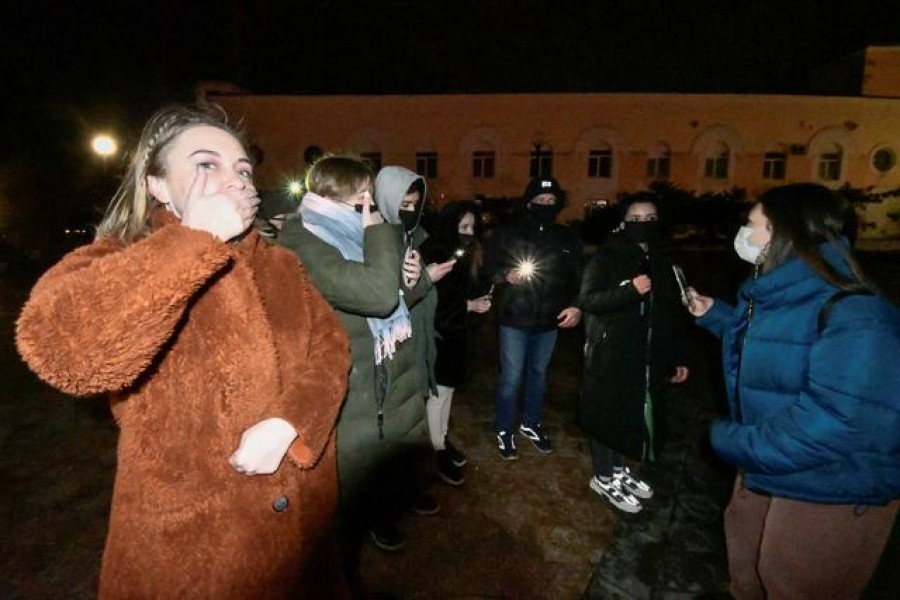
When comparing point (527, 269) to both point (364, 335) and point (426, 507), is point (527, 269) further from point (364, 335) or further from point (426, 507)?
point (364, 335)

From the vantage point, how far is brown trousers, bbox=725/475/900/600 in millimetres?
1991

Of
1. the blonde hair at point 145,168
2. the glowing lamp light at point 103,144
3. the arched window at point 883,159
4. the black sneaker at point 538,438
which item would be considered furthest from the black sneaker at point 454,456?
the arched window at point 883,159

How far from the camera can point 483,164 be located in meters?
26.1

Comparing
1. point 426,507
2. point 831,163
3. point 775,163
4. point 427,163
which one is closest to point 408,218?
point 426,507

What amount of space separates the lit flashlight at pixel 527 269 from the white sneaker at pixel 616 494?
1.58 m

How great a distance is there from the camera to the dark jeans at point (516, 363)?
4277 mm

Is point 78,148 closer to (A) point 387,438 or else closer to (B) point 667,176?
(A) point 387,438

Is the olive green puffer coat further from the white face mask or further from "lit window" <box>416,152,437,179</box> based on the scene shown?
"lit window" <box>416,152,437,179</box>

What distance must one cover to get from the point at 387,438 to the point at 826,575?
184 centimetres

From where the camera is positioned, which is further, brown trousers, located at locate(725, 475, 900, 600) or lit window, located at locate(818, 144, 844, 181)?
lit window, located at locate(818, 144, 844, 181)

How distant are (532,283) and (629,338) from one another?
3.04ft

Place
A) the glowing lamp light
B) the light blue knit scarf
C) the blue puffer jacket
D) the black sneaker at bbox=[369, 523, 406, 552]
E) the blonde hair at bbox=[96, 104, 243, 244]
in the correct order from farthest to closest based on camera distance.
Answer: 1. the glowing lamp light
2. the black sneaker at bbox=[369, 523, 406, 552]
3. the light blue knit scarf
4. the blue puffer jacket
5. the blonde hair at bbox=[96, 104, 243, 244]

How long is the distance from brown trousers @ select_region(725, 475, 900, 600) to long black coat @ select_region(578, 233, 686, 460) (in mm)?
1342

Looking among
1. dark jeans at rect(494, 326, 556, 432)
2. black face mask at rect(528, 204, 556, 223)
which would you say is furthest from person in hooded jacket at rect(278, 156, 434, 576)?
black face mask at rect(528, 204, 556, 223)
